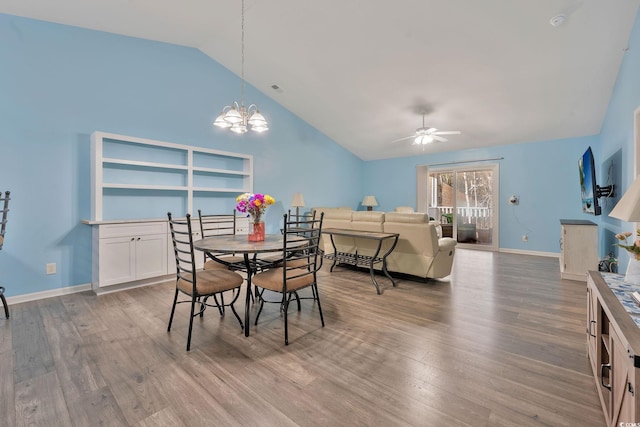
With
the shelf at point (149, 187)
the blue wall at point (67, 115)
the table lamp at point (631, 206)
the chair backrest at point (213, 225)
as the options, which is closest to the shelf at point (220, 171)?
the shelf at point (149, 187)

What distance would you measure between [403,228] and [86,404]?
3498 mm

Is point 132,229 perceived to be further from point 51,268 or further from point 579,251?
point 579,251

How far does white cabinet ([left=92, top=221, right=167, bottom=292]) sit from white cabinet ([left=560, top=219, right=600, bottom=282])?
5.75 meters

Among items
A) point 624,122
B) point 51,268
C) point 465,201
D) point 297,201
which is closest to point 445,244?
point 624,122

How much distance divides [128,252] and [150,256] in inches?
10.4

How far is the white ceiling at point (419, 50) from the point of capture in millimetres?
3250

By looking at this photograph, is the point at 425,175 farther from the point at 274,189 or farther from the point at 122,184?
the point at 122,184

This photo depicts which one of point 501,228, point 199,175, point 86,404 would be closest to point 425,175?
point 501,228

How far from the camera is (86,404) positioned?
1601 mm

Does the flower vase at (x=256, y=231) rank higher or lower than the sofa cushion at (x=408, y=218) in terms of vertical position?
lower

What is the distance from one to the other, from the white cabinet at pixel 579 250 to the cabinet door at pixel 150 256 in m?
5.72

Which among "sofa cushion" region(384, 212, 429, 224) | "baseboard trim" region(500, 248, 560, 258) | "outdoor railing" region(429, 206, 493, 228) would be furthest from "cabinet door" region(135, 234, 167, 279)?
"baseboard trim" region(500, 248, 560, 258)

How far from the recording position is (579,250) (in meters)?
4.05

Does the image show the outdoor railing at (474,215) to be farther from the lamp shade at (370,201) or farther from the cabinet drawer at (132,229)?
the cabinet drawer at (132,229)
